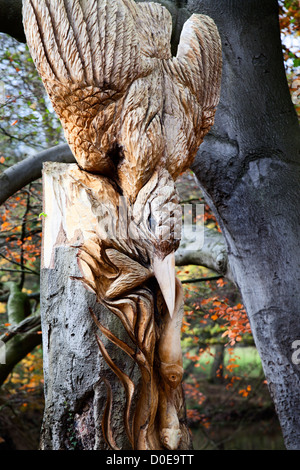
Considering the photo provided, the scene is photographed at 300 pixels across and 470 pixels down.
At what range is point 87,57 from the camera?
149 centimetres

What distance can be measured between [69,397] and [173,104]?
1018 mm

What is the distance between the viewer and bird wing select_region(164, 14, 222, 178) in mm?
1638

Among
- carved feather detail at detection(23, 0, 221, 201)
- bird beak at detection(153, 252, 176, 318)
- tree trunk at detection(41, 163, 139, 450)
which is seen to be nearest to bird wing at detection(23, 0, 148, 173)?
carved feather detail at detection(23, 0, 221, 201)

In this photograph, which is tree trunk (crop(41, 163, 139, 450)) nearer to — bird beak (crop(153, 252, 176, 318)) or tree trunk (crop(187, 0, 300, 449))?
bird beak (crop(153, 252, 176, 318))

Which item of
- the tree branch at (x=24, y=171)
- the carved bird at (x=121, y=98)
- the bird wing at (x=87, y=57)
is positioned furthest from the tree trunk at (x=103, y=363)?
the tree branch at (x=24, y=171)

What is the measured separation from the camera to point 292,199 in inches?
105

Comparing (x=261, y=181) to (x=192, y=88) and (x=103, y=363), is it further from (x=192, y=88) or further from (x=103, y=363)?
(x=103, y=363)

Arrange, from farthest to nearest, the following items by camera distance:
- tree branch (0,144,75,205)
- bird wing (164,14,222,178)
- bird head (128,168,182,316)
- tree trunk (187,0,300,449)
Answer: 1. tree branch (0,144,75,205)
2. tree trunk (187,0,300,449)
3. bird wing (164,14,222,178)
4. bird head (128,168,182,316)

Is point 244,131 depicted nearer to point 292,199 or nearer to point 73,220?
point 292,199

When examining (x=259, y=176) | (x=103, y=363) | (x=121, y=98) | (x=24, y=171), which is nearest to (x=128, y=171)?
(x=121, y=98)

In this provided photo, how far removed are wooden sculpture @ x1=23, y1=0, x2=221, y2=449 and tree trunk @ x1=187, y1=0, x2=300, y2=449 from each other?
1110 mm

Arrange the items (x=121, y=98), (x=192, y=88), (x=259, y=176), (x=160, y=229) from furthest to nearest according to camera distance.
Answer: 1. (x=259, y=176)
2. (x=192, y=88)
3. (x=121, y=98)
4. (x=160, y=229)

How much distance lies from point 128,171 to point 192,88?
434mm
